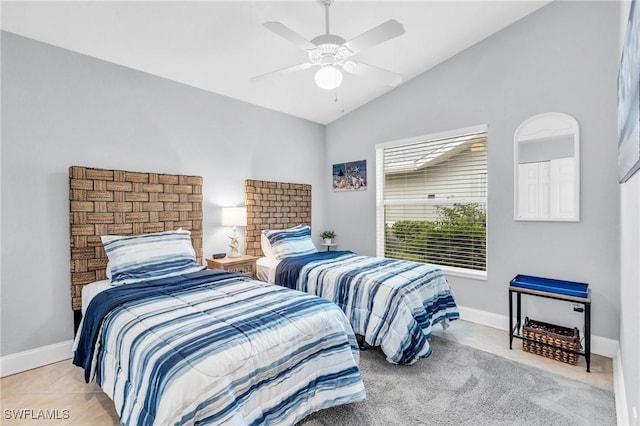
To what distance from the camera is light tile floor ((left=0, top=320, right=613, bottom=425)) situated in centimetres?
203

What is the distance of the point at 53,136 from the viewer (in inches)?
107

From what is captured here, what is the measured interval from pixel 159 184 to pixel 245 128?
1.35 meters

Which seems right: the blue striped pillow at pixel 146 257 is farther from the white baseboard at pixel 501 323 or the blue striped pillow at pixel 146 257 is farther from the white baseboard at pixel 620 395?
the white baseboard at pixel 620 395

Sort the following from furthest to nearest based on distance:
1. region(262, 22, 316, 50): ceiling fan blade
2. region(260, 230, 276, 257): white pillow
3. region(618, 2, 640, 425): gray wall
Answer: region(260, 230, 276, 257): white pillow
region(262, 22, 316, 50): ceiling fan blade
region(618, 2, 640, 425): gray wall

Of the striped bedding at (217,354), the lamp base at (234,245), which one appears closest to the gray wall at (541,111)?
the striped bedding at (217,354)

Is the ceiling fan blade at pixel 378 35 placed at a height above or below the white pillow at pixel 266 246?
above

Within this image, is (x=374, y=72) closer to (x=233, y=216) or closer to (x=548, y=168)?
(x=548, y=168)

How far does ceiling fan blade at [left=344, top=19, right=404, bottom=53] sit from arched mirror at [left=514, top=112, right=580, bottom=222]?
1.93 meters

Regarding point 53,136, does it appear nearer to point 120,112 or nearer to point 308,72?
point 120,112

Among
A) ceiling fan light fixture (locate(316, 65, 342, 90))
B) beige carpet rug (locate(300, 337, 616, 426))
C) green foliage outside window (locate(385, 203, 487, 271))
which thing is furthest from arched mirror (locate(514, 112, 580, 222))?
ceiling fan light fixture (locate(316, 65, 342, 90))

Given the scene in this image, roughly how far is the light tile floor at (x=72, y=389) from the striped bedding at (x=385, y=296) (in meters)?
0.67

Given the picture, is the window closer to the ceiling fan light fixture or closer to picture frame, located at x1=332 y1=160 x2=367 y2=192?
picture frame, located at x1=332 y1=160 x2=367 y2=192

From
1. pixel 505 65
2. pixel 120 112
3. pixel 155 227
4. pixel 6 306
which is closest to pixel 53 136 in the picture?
pixel 120 112

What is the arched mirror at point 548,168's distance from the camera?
116 inches
